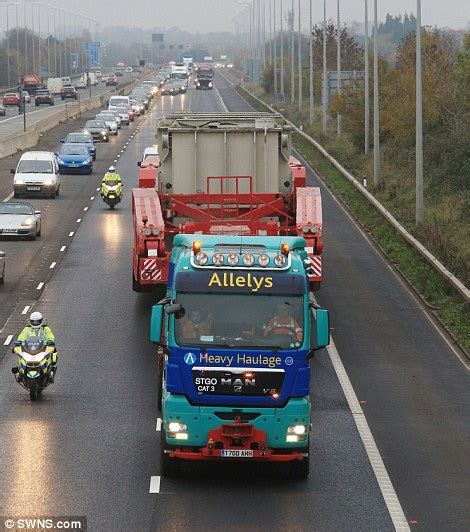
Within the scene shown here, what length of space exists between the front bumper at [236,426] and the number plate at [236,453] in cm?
1

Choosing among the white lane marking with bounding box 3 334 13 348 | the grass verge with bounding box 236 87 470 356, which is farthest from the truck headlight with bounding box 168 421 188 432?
the grass verge with bounding box 236 87 470 356

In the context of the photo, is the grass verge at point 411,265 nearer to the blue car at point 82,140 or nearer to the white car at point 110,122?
the blue car at point 82,140

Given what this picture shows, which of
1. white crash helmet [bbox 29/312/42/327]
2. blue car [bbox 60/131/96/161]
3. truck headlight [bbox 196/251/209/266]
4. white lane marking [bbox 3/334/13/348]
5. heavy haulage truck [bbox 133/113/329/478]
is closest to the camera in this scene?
heavy haulage truck [bbox 133/113/329/478]

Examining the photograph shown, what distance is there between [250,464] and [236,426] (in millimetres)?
1570

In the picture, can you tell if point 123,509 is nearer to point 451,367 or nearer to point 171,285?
point 171,285

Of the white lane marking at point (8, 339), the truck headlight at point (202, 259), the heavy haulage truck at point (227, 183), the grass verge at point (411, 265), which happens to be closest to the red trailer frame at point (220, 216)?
the heavy haulage truck at point (227, 183)

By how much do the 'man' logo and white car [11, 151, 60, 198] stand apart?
4003 centimetres

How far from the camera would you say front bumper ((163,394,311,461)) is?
1814 centimetres

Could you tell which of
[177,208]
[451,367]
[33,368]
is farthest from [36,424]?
[177,208]

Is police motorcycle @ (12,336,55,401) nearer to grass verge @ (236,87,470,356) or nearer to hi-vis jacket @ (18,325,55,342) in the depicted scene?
hi-vis jacket @ (18,325,55,342)

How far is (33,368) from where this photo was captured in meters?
23.1

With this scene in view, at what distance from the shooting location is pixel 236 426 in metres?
18.1

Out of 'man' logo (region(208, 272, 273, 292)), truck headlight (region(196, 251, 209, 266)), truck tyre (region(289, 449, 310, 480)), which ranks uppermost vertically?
truck headlight (region(196, 251, 209, 266))

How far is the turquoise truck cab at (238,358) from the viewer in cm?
1809
